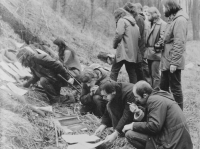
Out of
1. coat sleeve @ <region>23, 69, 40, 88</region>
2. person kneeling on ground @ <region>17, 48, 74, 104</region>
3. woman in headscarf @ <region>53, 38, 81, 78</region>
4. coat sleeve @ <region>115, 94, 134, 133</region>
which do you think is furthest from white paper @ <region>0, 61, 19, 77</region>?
coat sleeve @ <region>115, 94, 134, 133</region>

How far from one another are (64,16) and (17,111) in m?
8.50

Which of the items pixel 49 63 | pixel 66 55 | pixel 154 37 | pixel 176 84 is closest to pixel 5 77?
pixel 49 63

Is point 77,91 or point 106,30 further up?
point 106,30

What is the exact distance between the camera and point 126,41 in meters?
5.05

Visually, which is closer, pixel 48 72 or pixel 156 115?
pixel 156 115

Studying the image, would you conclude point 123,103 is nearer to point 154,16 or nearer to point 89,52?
point 154,16

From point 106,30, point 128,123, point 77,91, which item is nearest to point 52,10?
point 106,30

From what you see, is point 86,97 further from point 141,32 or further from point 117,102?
point 141,32

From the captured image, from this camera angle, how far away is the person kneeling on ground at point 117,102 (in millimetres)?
3637

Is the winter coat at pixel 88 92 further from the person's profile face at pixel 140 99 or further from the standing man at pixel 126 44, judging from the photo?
the person's profile face at pixel 140 99

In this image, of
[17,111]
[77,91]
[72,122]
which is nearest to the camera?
[17,111]

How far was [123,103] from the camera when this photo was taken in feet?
12.6

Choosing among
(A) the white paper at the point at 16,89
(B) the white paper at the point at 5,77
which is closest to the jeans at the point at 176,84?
(A) the white paper at the point at 16,89

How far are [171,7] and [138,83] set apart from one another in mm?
1493
